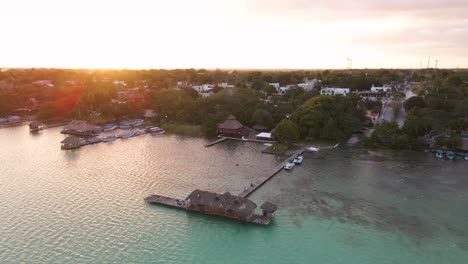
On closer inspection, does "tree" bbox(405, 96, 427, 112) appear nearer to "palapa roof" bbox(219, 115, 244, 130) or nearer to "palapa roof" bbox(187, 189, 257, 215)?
"palapa roof" bbox(219, 115, 244, 130)

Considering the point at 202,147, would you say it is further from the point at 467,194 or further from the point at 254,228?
the point at 467,194

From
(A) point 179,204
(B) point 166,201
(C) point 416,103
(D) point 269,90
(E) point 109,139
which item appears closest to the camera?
(A) point 179,204

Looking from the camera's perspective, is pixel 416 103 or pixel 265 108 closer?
pixel 265 108

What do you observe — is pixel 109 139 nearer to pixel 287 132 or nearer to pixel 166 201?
pixel 166 201

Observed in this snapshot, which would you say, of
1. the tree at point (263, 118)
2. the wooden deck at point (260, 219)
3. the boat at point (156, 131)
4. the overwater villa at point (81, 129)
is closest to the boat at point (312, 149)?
the tree at point (263, 118)

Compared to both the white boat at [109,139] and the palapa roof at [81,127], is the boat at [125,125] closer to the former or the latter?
the palapa roof at [81,127]

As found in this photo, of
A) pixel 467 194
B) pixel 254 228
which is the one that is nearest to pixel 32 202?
pixel 254 228

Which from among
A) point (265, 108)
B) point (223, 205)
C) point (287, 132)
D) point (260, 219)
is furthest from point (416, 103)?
point (223, 205)
